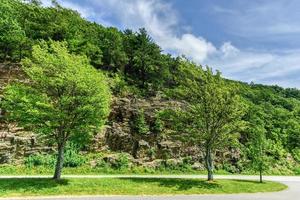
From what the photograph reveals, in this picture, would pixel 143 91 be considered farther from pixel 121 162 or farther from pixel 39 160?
pixel 39 160

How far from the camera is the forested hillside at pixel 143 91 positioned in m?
34.7

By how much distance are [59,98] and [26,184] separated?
6.66 meters

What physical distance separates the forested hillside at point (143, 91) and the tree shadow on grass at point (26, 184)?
11565 mm

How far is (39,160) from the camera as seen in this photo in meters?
35.8

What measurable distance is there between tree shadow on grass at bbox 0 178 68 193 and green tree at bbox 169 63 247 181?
13212 millimetres

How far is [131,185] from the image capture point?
2583 centimetres

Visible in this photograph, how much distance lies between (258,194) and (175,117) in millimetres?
10328

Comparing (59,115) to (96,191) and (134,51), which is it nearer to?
(96,191)

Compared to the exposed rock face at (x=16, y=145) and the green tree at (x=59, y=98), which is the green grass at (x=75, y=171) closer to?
the exposed rock face at (x=16, y=145)

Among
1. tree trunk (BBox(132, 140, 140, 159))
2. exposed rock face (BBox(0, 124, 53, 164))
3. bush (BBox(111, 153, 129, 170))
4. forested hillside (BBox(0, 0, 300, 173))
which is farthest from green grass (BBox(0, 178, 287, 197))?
tree trunk (BBox(132, 140, 140, 159))

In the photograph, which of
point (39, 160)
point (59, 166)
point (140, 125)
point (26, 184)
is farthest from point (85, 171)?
point (26, 184)

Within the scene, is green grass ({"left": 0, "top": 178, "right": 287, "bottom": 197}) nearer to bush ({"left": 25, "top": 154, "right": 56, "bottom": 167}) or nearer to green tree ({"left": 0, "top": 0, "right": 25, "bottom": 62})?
bush ({"left": 25, "top": 154, "right": 56, "bottom": 167})

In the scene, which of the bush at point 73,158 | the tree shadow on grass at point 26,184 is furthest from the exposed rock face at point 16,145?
the tree shadow on grass at point 26,184

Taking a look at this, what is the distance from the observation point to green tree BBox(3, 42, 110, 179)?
2520 centimetres
